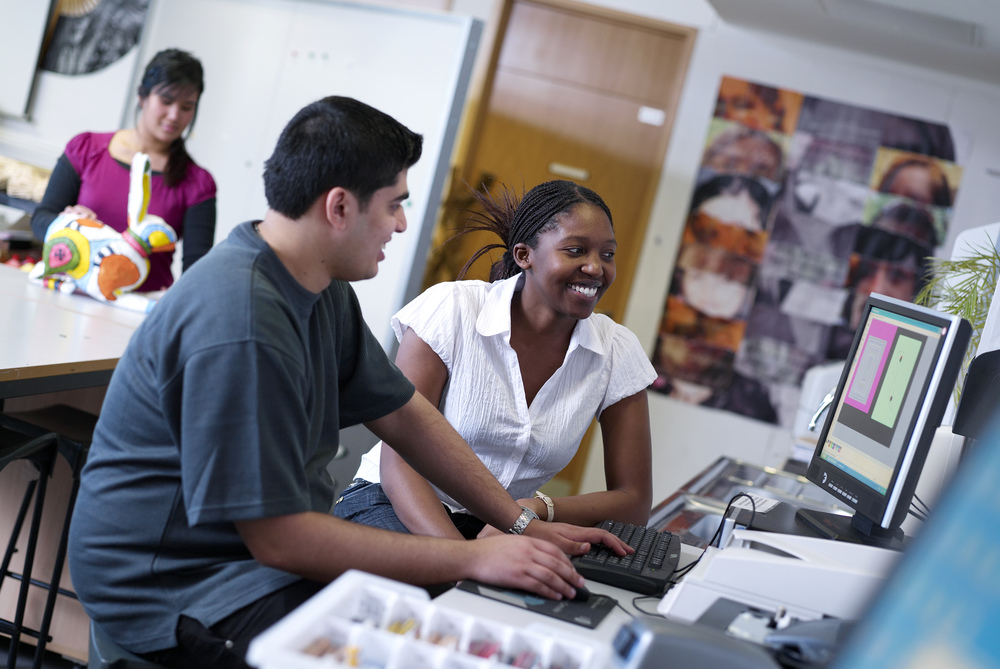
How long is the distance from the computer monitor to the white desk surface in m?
1.54

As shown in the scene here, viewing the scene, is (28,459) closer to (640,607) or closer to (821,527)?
(640,607)

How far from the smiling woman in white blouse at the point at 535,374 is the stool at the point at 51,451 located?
749 millimetres

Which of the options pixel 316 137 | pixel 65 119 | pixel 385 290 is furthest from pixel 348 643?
pixel 65 119

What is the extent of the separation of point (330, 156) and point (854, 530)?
1040 mm

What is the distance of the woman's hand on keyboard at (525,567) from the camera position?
1.15 metres

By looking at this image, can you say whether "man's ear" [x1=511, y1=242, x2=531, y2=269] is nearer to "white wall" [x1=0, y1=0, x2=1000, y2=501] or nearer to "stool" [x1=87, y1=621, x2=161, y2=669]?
"stool" [x1=87, y1=621, x2=161, y2=669]

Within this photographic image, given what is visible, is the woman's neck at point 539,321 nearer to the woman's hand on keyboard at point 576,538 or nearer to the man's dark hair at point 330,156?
the woman's hand on keyboard at point 576,538

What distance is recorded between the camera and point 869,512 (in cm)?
137

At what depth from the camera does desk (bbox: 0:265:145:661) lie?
6.37 feet

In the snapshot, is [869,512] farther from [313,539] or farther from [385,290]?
[385,290]

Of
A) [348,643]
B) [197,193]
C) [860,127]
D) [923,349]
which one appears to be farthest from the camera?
[860,127]

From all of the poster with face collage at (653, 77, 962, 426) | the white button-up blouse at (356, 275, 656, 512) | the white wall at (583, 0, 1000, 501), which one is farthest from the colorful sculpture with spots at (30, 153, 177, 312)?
the poster with face collage at (653, 77, 962, 426)

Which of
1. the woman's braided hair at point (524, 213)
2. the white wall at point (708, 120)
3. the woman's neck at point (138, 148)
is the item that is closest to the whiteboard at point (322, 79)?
the woman's neck at point (138, 148)

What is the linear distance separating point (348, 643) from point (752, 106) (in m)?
4.06
